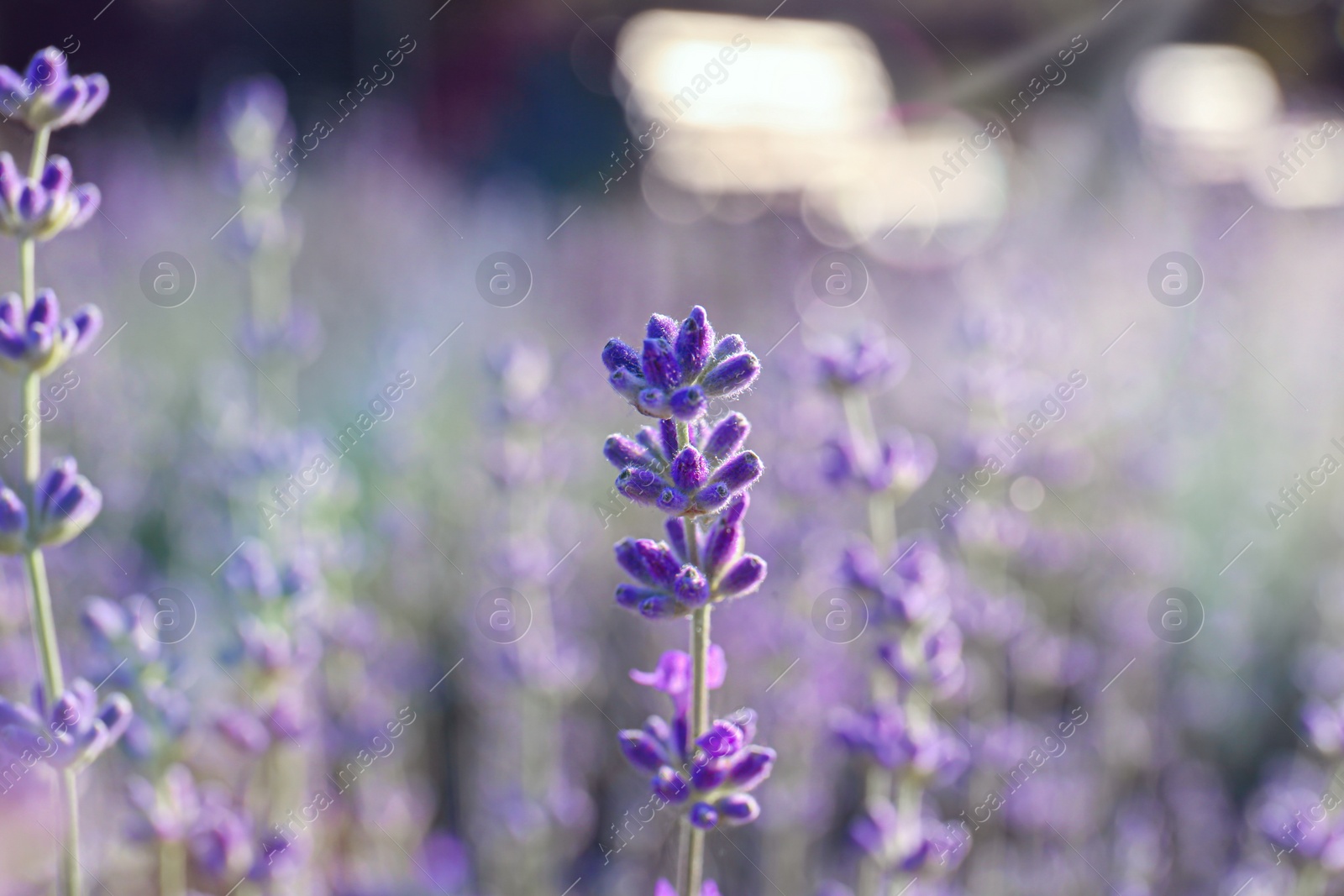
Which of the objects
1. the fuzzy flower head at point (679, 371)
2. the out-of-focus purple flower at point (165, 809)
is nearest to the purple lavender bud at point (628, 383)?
the fuzzy flower head at point (679, 371)

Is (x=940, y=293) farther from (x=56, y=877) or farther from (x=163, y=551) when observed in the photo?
(x=56, y=877)

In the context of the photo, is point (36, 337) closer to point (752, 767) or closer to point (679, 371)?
point (679, 371)

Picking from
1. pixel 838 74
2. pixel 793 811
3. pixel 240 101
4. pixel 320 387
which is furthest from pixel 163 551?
pixel 838 74

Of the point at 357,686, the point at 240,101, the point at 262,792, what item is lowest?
the point at 357,686

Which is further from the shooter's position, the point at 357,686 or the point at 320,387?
the point at 320,387

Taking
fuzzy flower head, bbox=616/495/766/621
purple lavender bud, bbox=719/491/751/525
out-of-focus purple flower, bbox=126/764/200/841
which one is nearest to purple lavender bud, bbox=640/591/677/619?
fuzzy flower head, bbox=616/495/766/621

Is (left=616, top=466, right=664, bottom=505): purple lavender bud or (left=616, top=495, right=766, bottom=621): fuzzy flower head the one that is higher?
(left=616, top=466, right=664, bottom=505): purple lavender bud

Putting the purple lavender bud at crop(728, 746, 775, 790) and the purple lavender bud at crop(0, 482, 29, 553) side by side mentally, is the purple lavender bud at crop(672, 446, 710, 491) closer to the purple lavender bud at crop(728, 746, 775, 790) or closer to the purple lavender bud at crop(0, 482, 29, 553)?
the purple lavender bud at crop(728, 746, 775, 790)
